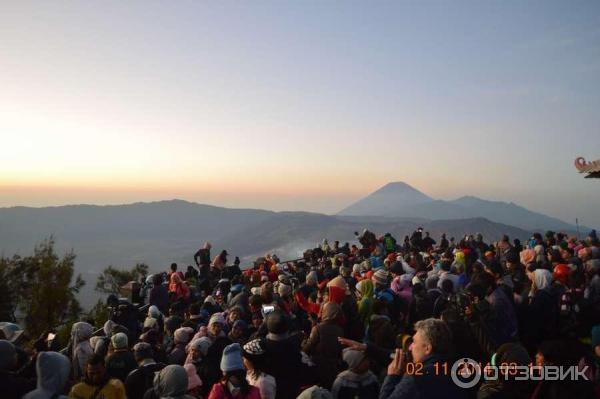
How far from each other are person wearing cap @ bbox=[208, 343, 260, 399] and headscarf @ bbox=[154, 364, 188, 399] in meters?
0.29

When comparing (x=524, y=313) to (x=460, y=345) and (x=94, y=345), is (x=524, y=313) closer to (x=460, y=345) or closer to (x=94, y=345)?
(x=460, y=345)

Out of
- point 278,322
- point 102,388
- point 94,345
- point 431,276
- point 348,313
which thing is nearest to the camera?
point 102,388

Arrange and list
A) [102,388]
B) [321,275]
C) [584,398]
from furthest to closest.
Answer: [321,275], [102,388], [584,398]

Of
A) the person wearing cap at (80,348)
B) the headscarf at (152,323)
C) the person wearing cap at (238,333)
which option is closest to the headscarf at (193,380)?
the person wearing cap at (238,333)

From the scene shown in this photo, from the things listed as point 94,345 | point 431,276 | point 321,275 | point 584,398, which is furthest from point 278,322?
point 321,275

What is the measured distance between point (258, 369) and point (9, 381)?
2331 millimetres

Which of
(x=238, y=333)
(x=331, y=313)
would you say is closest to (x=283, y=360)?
(x=331, y=313)

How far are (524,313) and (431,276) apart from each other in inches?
88.2

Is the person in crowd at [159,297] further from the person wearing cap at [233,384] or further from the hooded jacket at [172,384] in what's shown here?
the person wearing cap at [233,384]

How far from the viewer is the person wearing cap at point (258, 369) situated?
3.71m

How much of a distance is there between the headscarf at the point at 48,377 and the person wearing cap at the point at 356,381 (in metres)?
2.52

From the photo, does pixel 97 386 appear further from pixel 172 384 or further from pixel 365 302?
pixel 365 302

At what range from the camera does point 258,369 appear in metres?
3.81

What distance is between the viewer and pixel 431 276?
8367 millimetres
